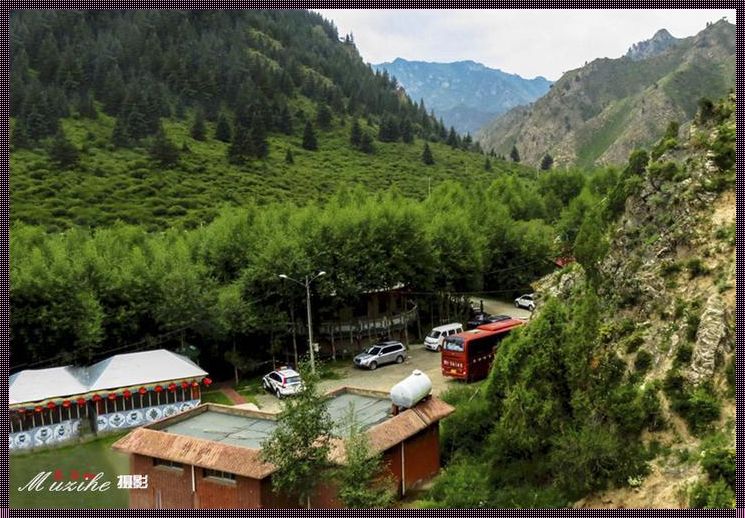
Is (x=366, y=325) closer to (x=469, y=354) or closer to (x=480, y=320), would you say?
(x=480, y=320)

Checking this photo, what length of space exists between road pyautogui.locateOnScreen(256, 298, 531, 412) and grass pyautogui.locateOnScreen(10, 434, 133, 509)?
7444 millimetres

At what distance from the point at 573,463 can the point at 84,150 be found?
8673 centimetres

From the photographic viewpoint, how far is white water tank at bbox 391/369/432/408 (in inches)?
840

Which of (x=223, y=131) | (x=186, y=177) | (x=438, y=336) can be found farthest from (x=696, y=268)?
(x=223, y=131)

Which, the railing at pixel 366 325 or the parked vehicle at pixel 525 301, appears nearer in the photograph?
the railing at pixel 366 325

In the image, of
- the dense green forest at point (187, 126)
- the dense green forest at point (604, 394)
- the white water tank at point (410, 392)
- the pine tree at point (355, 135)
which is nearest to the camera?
the dense green forest at point (604, 394)

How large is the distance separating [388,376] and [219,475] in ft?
61.2

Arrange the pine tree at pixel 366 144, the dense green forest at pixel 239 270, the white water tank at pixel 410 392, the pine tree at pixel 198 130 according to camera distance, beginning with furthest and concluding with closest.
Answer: the pine tree at pixel 366 144, the pine tree at pixel 198 130, the dense green forest at pixel 239 270, the white water tank at pixel 410 392

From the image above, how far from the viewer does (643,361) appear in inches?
851

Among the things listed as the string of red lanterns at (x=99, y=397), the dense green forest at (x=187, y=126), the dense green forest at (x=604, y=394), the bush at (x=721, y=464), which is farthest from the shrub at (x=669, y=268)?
the dense green forest at (x=187, y=126)

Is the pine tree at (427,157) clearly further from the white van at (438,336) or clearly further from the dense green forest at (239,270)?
the white van at (438,336)

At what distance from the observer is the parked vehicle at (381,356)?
38750 millimetres

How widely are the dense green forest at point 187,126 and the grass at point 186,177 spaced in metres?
0.25

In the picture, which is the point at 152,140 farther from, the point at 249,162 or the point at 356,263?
the point at 356,263
